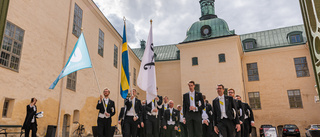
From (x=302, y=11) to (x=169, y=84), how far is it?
30206mm

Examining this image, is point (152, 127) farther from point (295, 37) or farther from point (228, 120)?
point (295, 37)

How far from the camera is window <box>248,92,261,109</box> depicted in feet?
95.8

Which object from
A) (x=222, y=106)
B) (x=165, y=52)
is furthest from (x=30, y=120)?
(x=165, y=52)

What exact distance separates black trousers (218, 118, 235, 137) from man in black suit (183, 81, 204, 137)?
Result: 1.03m

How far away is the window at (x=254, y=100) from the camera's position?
29203 mm

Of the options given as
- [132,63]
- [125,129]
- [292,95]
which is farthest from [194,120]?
[292,95]

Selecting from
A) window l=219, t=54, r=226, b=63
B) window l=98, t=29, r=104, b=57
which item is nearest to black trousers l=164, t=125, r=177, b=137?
window l=98, t=29, r=104, b=57

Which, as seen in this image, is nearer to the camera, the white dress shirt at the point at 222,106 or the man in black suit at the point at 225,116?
the man in black suit at the point at 225,116

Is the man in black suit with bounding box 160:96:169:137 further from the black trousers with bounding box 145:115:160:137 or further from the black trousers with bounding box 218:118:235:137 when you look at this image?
the black trousers with bounding box 218:118:235:137

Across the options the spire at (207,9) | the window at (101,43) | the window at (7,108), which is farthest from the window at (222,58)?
the window at (7,108)

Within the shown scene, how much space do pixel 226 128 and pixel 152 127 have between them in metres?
4.45

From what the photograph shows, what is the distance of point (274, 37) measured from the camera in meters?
32.9

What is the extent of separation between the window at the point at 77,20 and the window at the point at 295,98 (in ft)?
83.6

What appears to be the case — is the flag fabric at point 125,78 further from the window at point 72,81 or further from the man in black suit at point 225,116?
the window at point 72,81
